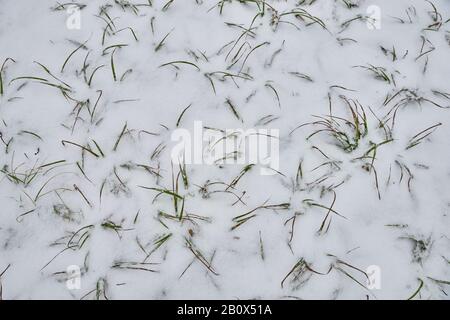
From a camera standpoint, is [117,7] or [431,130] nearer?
[431,130]

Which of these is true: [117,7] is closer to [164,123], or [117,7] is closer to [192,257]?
[164,123]

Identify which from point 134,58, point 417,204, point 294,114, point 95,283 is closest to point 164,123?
point 134,58

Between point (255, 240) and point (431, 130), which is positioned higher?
point (431, 130)

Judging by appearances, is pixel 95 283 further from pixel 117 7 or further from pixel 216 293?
pixel 117 7
